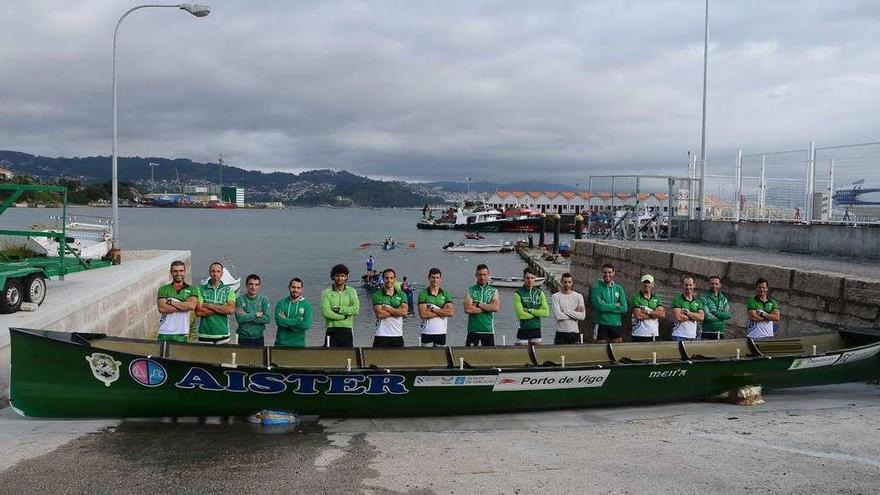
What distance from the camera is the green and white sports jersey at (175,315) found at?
28.5ft

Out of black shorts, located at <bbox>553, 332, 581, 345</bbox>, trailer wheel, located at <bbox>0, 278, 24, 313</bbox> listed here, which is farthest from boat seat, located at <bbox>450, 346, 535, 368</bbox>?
trailer wheel, located at <bbox>0, 278, 24, 313</bbox>

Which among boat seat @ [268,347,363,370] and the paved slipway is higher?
boat seat @ [268,347,363,370]

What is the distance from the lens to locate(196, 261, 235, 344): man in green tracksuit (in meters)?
8.62

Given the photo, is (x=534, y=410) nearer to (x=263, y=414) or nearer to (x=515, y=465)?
(x=515, y=465)

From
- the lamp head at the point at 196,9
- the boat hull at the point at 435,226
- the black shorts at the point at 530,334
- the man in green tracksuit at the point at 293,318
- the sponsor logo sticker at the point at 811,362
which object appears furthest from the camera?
the boat hull at the point at 435,226

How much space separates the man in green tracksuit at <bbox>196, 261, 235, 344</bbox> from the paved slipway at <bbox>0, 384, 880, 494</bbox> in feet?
4.63

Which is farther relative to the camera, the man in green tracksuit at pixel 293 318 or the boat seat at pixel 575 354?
the boat seat at pixel 575 354

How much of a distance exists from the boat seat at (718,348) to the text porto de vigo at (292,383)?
451 cm

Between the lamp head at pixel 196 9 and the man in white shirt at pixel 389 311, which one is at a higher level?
the lamp head at pixel 196 9

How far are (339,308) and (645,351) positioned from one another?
14.1 ft

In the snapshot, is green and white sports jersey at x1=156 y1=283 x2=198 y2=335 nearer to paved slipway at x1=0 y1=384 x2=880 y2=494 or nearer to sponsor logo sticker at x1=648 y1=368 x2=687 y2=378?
paved slipway at x1=0 y1=384 x2=880 y2=494

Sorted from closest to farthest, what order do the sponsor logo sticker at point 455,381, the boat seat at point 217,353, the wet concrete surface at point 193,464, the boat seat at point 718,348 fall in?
1. the wet concrete surface at point 193,464
2. the sponsor logo sticker at point 455,381
3. the boat seat at point 217,353
4. the boat seat at point 718,348

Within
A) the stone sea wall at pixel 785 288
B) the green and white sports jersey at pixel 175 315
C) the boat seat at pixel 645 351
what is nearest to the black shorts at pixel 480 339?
the boat seat at pixel 645 351

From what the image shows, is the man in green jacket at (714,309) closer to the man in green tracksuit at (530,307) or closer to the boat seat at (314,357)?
the man in green tracksuit at (530,307)
